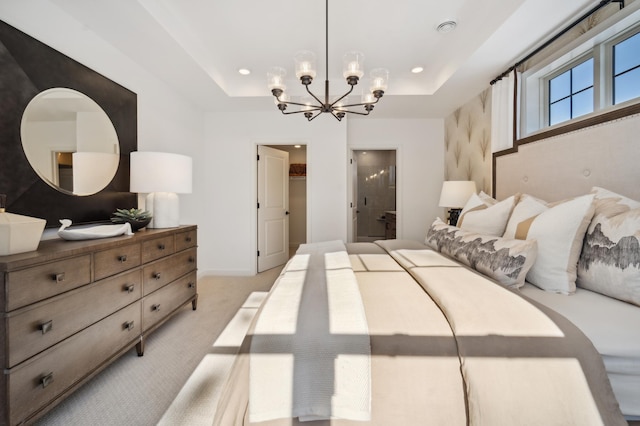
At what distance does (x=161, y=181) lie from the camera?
2.10 m

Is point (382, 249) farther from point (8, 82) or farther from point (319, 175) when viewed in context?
point (8, 82)

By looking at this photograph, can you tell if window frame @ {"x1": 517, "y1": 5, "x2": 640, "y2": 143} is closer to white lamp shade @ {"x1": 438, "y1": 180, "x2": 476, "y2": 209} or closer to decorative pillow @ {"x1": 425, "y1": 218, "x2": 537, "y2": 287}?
white lamp shade @ {"x1": 438, "y1": 180, "x2": 476, "y2": 209}

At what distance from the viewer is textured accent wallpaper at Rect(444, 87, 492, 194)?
9.91ft

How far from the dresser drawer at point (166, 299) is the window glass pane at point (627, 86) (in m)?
3.54

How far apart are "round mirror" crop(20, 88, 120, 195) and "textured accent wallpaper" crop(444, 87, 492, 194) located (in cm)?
385

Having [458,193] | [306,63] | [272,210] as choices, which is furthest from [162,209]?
[458,193]

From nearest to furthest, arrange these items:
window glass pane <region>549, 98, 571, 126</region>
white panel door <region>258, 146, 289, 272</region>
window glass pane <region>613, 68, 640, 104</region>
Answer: window glass pane <region>613, 68, 640, 104</region> → window glass pane <region>549, 98, 571, 126</region> → white panel door <region>258, 146, 289, 272</region>

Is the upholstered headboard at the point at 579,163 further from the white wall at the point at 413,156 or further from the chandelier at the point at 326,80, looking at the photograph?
the white wall at the point at 413,156

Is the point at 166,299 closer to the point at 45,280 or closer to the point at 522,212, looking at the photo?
the point at 45,280

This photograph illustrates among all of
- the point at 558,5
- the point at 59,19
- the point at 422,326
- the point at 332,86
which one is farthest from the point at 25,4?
the point at 558,5

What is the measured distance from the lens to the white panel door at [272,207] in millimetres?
4020

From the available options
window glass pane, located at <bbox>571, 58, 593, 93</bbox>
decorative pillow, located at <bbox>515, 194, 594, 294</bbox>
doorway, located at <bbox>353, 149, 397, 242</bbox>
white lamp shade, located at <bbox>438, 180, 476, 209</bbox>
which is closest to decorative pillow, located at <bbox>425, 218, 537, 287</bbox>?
decorative pillow, located at <bbox>515, 194, 594, 294</bbox>

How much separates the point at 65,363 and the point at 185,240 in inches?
47.0

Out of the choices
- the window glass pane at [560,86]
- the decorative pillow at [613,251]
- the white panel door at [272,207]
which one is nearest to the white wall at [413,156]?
the white panel door at [272,207]
